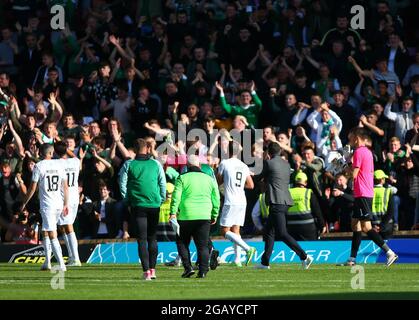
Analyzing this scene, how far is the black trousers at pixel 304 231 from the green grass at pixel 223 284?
179 cm

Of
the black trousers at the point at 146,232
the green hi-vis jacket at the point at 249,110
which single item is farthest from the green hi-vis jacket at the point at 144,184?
the green hi-vis jacket at the point at 249,110

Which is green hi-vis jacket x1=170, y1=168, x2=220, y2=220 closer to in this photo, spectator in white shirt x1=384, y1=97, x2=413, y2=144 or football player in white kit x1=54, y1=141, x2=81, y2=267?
football player in white kit x1=54, y1=141, x2=81, y2=267

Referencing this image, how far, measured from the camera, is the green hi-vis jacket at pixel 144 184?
20.4 m

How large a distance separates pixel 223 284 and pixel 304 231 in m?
6.74

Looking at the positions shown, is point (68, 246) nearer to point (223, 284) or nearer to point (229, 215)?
point (229, 215)

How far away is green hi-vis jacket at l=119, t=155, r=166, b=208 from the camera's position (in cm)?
2042

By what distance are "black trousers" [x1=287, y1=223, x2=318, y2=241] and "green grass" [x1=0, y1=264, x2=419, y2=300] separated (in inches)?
70.4

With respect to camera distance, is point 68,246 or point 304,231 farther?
point 304,231

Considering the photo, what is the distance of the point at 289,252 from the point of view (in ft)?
87.2

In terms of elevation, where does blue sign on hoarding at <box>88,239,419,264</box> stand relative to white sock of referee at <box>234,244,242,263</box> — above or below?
below

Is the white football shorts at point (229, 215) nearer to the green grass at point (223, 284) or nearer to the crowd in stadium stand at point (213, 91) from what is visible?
the green grass at point (223, 284)

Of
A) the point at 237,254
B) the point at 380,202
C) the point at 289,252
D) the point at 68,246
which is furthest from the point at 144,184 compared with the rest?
the point at 380,202

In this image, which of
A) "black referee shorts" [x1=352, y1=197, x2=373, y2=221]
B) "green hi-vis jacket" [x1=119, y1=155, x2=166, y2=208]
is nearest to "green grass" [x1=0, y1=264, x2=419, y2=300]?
"black referee shorts" [x1=352, y1=197, x2=373, y2=221]
